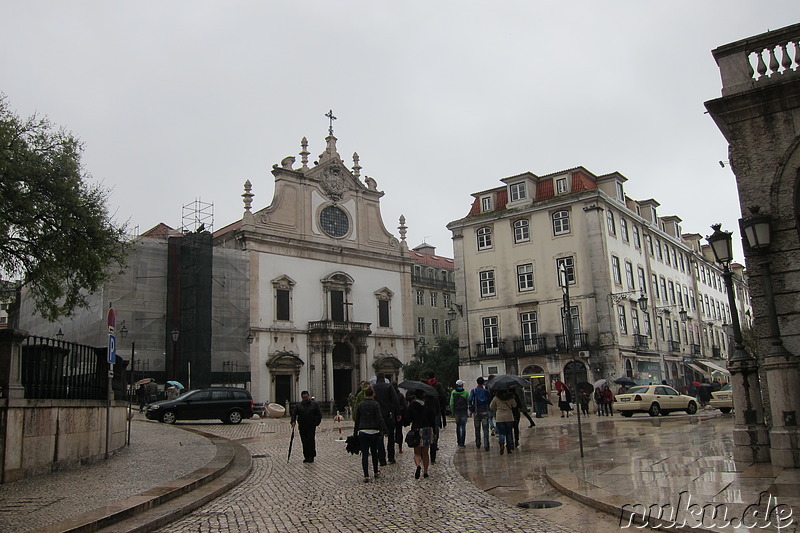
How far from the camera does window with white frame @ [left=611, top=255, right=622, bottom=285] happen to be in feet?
135

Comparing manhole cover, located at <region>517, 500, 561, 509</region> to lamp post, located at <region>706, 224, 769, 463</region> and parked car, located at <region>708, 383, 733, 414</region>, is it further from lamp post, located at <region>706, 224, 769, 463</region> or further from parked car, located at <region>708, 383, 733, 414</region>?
parked car, located at <region>708, 383, 733, 414</region>

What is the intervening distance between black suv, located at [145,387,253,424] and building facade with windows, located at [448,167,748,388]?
62.8 feet

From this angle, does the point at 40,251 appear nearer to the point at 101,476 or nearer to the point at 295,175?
the point at 101,476

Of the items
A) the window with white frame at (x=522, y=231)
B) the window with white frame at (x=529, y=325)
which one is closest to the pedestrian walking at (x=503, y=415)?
the window with white frame at (x=529, y=325)

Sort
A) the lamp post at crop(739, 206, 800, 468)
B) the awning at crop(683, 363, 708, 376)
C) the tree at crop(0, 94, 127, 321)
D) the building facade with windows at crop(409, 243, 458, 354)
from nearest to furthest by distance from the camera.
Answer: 1. the lamp post at crop(739, 206, 800, 468)
2. the tree at crop(0, 94, 127, 321)
3. the awning at crop(683, 363, 708, 376)
4. the building facade with windows at crop(409, 243, 458, 354)

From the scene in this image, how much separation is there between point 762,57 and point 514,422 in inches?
340

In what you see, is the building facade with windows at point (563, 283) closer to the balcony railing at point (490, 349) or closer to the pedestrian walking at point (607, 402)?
the balcony railing at point (490, 349)

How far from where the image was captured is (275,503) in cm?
912

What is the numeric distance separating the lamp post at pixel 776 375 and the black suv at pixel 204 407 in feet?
70.0

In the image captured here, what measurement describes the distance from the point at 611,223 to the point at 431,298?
25619 mm

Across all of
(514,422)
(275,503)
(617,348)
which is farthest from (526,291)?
(275,503)

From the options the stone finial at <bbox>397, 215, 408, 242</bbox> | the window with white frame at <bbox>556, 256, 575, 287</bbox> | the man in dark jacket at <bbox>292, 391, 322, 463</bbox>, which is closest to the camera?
the man in dark jacket at <bbox>292, 391, 322, 463</bbox>

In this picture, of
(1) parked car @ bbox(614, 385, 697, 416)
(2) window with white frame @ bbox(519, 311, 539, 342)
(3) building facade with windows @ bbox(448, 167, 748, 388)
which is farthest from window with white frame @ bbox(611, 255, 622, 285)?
(1) parked car @ bbox(614, 385, 697, 416)

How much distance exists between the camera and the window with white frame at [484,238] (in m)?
44.9
